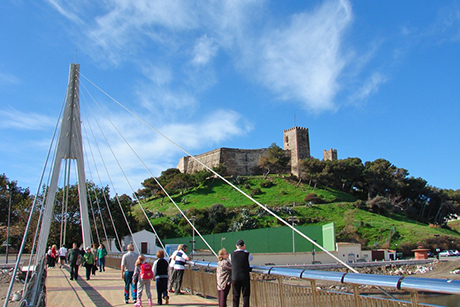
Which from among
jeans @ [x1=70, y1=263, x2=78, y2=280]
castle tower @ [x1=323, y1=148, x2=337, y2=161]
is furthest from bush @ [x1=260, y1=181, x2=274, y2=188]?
jeans @ [x1=70, y1=263, x2=78, y2=280]

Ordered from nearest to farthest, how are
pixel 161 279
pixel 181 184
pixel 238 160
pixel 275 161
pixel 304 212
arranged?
pixel 161 279, pixel 304 212, pixel 181 184, pixel 275 161, pixel 238 160

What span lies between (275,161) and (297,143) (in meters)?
8.65

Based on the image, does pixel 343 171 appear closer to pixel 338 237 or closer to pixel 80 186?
pixel 338 237

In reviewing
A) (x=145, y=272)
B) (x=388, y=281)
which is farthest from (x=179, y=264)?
(x=388, y=281)

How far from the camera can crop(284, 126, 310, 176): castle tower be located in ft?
257

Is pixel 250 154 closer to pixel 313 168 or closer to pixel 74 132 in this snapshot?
pixel 313 168

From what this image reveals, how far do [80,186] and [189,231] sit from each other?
27952 millimetres

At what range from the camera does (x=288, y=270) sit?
16.6 feet

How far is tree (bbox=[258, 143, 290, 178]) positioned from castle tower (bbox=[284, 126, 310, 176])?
255cm

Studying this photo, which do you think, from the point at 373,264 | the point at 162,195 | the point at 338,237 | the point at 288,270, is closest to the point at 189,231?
the point at 338,237

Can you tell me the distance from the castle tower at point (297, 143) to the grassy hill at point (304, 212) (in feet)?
28.5

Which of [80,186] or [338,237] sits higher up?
[80,186]

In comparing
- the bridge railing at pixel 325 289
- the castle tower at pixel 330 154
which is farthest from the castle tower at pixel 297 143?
the bridge railing at pixel 325 289

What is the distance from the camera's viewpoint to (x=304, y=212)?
165 feet
